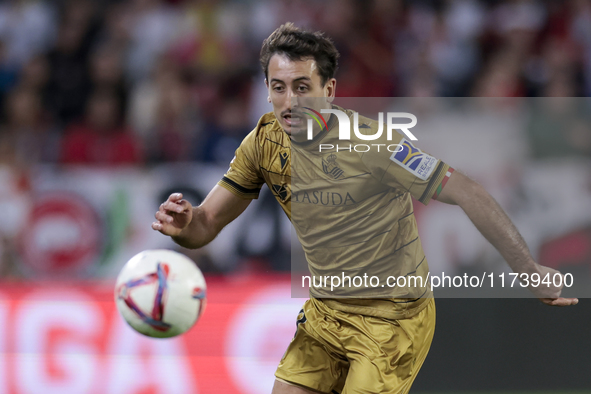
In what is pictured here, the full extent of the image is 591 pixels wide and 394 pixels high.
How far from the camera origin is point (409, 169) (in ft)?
9.32

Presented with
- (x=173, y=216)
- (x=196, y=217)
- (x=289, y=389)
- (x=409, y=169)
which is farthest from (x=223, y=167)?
(x=409, y=169)

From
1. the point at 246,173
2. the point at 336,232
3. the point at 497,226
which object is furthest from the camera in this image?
the point at 246,173

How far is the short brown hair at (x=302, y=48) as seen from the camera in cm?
312

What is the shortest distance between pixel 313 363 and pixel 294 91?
125 cm

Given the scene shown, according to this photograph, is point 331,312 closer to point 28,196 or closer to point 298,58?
point 298,58

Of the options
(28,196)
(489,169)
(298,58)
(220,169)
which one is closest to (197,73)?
(220,169)

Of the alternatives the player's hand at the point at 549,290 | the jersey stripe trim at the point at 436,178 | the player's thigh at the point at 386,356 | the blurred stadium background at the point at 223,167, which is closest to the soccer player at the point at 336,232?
the player's thigh at the point at 386,356

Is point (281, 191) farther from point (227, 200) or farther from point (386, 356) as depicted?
point (386, 356)

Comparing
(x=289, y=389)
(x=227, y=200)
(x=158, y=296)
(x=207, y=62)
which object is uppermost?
(x=207, y=62)

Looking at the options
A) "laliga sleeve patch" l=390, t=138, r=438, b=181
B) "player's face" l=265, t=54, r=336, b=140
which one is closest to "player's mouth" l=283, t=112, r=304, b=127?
"player's face" l=265, t=54, r=336, b=140

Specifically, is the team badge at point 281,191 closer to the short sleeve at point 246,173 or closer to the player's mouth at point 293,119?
the short sleeve at point 246,173

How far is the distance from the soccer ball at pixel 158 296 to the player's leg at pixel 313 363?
1.82 feet

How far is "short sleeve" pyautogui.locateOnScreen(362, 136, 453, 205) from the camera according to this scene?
2805mm

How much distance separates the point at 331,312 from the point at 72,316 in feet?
7.64
